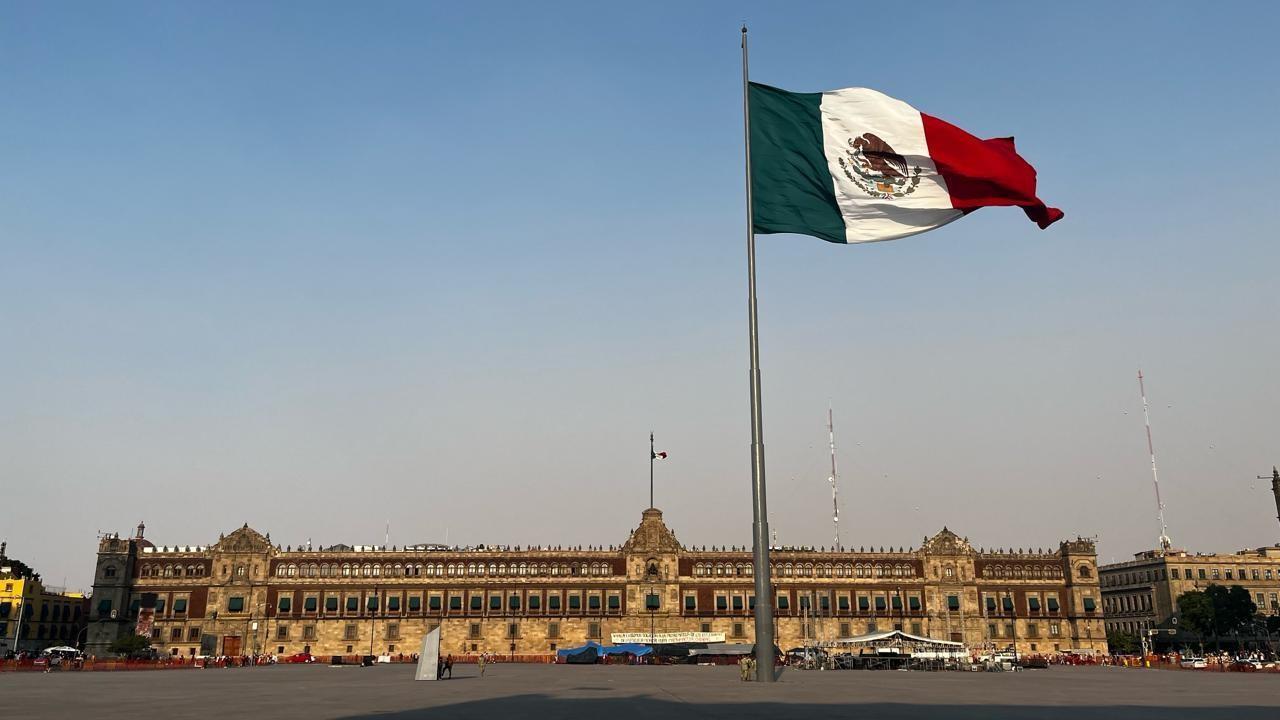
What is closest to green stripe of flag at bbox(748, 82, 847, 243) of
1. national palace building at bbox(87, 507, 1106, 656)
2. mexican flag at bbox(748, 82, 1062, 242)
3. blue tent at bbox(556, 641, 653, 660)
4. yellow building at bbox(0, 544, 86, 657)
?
mexican flag at bbox(748, 82, 1062, 242)

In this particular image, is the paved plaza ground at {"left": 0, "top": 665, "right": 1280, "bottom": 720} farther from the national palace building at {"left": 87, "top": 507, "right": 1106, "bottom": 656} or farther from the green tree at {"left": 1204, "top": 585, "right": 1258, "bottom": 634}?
the green tree at {"left": 1204, "top": 585, "right": 1258, "bottom": 634}

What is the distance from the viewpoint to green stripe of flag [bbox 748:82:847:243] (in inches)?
976

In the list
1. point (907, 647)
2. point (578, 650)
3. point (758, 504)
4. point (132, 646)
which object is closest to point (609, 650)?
point (578, 650)

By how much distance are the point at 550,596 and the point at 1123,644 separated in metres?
68.5

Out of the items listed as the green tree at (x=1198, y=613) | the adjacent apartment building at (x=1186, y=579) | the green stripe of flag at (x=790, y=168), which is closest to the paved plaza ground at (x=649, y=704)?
the green stripe of flag at (x=790, y=168)

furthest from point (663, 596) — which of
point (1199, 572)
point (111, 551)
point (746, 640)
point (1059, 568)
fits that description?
point (1199, 572)

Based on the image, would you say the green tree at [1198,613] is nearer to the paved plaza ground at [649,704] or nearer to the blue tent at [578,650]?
the blue tent at [578,650]

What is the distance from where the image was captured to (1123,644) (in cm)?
11144

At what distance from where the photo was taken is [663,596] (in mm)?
96312

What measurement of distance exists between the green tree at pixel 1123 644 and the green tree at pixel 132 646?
105 m

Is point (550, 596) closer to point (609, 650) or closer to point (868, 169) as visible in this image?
point (609, 650)

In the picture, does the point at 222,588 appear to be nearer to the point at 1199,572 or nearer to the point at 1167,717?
the point at 1167,717

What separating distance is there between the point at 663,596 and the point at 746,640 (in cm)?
973

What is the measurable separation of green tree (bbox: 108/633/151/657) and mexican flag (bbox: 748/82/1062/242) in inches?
3429
